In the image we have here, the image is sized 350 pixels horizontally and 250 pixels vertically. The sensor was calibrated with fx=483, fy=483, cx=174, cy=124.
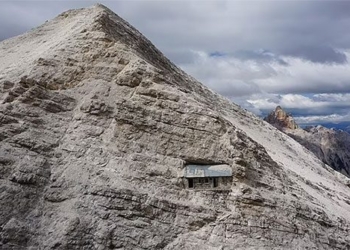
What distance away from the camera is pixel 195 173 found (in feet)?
71.2

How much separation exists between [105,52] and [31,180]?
766 centimetres

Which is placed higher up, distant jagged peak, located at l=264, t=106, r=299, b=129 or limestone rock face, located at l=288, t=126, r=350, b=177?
distant jagged peak, located at l=264, t=106, r=299, b=129

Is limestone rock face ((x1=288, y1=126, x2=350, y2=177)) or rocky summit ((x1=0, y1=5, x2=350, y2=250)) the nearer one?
rocky summit ((x1=0, y1=5, x2=350, y2=250))

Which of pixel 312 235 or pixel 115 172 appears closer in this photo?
pixel 115 172

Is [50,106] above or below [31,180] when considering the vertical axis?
above

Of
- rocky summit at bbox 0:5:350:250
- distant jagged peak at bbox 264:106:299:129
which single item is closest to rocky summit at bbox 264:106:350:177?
distant jagged peak at bbox 264:106:299:129

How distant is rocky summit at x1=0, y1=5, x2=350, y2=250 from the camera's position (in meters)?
19.7

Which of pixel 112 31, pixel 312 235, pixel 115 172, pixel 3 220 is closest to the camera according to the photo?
pixel 3 220

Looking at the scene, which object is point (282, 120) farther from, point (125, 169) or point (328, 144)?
point (125, 169)

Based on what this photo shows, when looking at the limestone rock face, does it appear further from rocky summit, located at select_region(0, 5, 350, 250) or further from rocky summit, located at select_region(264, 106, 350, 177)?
rocky summit, located at select_region(0, 5, 350, 250)

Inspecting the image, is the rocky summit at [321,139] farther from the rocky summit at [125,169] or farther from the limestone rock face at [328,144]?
the rocky summit at [125,169]

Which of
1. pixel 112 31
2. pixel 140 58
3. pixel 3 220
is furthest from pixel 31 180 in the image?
pixel 112 31

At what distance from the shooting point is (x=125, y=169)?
2112 cm

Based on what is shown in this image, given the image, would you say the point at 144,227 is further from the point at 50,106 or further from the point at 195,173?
the point at 50,106
